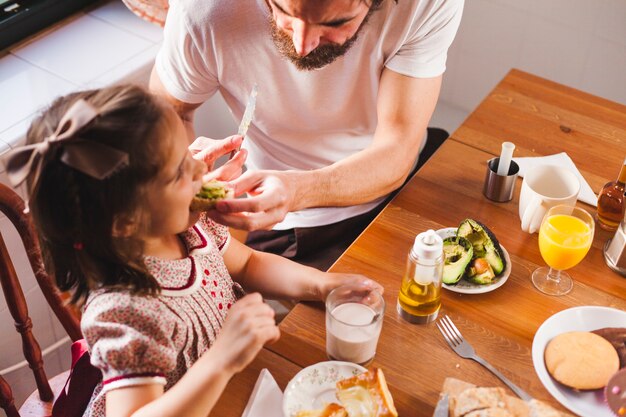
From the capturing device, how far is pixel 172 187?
3.65 ft

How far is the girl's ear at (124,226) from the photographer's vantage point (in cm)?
107

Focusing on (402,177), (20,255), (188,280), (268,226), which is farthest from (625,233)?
(20,255)

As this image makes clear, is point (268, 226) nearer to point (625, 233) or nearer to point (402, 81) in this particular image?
point (402, 81)

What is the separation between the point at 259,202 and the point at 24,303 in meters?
0.53

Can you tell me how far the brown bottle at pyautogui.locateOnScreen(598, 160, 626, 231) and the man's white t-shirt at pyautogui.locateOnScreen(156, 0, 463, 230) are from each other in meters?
0.47

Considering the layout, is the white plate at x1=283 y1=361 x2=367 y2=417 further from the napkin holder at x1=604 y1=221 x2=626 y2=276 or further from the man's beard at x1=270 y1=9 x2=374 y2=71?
the man's beard at x1=270 y1=9 x2=374 y2=71

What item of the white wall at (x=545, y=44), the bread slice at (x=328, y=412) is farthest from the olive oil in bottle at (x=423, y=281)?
the white wall at (x=545, y=44)

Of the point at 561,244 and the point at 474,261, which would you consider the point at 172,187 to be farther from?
the point at 561,244

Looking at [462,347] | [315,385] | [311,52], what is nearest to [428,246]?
[462,347]

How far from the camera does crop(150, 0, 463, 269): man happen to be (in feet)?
5.10

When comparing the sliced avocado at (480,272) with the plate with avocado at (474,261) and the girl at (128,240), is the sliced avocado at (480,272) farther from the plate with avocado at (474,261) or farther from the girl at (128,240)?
the girl at (128,240)

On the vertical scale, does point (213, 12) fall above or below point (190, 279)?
above

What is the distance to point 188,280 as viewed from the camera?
1251mm

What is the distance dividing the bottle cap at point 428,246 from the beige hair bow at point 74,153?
488mm
